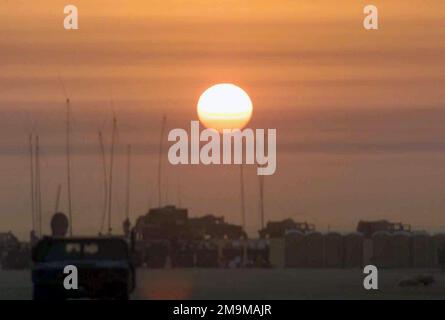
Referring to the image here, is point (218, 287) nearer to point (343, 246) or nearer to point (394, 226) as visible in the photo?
point (343, 246)

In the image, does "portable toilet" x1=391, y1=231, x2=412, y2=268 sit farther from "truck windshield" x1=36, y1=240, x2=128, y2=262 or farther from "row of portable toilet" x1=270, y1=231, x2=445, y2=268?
"truck windshield" x1=36, y1=240, x2=128, y2=262

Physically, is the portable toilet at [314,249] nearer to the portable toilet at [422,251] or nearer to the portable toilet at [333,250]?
the portable toilet at [333,250]

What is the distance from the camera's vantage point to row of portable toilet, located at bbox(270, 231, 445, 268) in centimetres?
7269

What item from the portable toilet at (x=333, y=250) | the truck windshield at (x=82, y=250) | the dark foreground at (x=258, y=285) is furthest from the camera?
the portable toilet at (x=333, y=250)

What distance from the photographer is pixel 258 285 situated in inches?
2014

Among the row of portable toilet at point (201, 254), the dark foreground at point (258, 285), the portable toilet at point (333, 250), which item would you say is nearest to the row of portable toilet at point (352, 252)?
the portable toilet at point (333, 250)

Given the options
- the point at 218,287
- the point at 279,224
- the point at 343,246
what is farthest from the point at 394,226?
the point at 218,287

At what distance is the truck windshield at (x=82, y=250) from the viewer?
34.5m

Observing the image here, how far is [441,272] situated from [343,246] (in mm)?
8311

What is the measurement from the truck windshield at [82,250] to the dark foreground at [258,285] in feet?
20.7

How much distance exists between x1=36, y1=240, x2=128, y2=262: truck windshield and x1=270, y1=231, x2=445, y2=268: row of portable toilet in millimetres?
37894

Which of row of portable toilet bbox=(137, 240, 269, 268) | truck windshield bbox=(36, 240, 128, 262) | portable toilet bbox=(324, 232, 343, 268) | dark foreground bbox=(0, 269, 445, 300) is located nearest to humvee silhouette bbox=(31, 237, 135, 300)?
truck windshield bbox=(36, 240, 128, 262)

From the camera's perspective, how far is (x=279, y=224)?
88688mm
